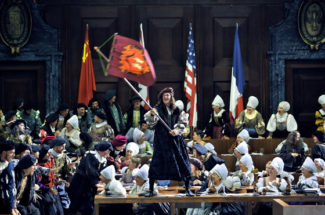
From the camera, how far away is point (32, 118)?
14.1 meters

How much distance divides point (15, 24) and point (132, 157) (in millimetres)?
4859

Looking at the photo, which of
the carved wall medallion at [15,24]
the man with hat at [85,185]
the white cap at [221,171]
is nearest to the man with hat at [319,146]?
the white cap at [221,171]

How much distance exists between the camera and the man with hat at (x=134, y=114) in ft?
46.7

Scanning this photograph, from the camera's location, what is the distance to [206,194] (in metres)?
10.5

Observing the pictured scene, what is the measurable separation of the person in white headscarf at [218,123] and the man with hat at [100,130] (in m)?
2.18

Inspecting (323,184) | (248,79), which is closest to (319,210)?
(323,184)

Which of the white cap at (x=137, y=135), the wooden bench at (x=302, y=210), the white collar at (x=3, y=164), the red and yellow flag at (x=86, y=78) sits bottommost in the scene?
the wooden bench at (x=302, y=210)

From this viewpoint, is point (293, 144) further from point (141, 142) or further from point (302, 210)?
point (302, 210)

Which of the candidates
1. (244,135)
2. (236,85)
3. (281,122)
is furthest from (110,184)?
(236,85)

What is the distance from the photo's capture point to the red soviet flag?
9367 millimetres

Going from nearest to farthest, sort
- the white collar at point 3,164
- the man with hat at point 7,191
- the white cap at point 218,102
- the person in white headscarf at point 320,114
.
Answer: the man with hat at point 7,191, the white collar at point 3,164, the person in white headscarf at point 320,114, the white cap at point 218,102

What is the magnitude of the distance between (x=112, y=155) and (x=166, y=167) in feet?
8.46

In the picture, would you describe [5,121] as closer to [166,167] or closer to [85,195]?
[85,195]

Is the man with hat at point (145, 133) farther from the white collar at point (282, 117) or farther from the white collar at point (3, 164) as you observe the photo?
the white collar at point (3, 164)
